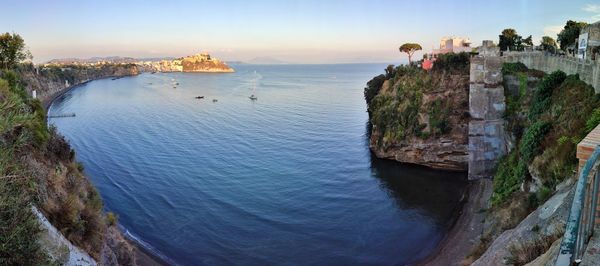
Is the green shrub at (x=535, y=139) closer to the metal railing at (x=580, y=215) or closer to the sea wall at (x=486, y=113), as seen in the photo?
the sea wall at (x=486, y=113)

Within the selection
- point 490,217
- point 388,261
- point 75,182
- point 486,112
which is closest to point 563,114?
point 490,217

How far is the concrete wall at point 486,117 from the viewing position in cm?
3600

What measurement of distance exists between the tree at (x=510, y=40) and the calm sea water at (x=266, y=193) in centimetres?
2137

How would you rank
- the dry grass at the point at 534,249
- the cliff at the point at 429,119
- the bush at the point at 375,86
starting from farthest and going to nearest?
the bush at the point at 375,86, the cliff at the point at 429,119, the dry grass at the point at 534,249

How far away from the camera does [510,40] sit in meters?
55.0

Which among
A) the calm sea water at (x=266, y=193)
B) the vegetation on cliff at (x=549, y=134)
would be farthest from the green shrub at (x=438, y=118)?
the vegetation on cliff at (x=549, y=134)

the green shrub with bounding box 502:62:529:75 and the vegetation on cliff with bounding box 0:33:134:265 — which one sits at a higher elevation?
the green shrub with bounding box 502:62:529:75

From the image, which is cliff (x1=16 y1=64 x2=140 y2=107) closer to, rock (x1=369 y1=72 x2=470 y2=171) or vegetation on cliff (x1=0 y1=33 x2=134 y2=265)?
rock (x1=369 y1=72 x2=470 y2=171)

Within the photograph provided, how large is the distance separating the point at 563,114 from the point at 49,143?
79.0ft

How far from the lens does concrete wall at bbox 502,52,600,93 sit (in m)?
21.1

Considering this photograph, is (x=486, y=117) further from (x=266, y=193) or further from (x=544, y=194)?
(x=544, y=194)

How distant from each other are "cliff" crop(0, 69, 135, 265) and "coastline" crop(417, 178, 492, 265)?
52.5ft

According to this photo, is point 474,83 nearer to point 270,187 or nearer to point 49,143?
point 270,187

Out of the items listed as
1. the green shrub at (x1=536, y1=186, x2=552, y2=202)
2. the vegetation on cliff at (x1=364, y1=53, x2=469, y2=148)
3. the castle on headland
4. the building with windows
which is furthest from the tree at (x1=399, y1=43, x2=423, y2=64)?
the green shrub at (x1=536, y1=186, x2=552, y2=202)
